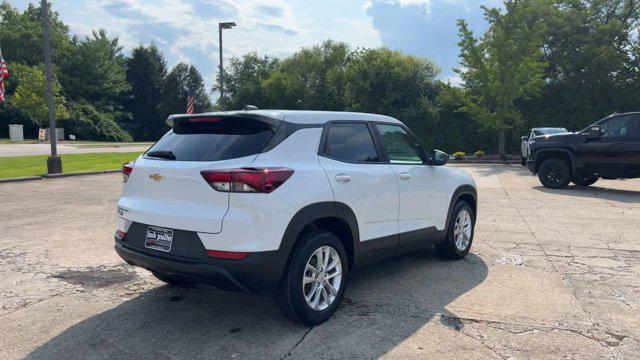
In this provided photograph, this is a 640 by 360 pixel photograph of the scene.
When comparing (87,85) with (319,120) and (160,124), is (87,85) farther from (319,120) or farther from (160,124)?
(319,120)

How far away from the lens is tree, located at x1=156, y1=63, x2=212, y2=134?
205 feet

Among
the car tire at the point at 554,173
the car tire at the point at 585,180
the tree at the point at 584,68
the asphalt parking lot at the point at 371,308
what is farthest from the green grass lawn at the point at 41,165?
the tree at the point at 584,68

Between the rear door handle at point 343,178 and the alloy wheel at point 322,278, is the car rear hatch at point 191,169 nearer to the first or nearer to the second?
the rear door handle at point 343,178

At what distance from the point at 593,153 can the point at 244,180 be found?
1155 cm

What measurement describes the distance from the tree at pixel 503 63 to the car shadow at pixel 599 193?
10498 mm

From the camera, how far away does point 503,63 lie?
2355 centimetres

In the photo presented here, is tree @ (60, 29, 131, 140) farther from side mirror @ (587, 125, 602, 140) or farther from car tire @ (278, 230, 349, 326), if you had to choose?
car tire @ (278, 230, 349, 326)

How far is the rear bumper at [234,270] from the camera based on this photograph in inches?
142

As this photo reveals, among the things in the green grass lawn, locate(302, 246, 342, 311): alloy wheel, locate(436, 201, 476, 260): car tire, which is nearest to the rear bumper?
locate(302, 246, 342, 311): alloy wheel

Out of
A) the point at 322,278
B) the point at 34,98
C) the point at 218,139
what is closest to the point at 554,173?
the point at 322,278

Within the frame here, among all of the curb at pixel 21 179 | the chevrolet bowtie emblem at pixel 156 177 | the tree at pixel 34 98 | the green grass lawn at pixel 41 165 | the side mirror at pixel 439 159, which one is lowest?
the curb at pixel 21 179

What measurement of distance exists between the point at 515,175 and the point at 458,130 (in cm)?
1121

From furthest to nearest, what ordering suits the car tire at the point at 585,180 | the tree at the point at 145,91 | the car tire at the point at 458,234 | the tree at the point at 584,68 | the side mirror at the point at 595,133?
the tree at the point at 145,91 < the tree at the point at 584,68 < the car tire at the point at 585,180 < the side mirror at the point at 595,133 < the car tire at the point at 458,234

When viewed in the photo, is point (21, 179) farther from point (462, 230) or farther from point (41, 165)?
point (462, 230)
